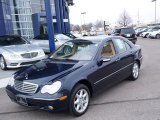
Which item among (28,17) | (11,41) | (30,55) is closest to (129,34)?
(11,41)

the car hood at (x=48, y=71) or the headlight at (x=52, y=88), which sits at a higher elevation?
the car hood at (x=48, y=71)

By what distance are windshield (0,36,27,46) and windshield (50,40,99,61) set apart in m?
4.87

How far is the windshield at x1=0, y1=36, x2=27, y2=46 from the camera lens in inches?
396

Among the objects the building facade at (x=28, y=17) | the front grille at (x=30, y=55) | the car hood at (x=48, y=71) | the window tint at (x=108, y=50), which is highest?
the building facade at (x=28, y=17)

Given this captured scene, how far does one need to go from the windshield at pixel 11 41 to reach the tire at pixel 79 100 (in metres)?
6.49

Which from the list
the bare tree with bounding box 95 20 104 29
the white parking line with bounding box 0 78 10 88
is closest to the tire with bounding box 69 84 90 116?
the white parking line with bounding box 0 78 10 88

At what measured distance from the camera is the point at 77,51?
542 cm

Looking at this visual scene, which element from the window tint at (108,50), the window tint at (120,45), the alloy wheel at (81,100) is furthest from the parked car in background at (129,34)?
the alloy wheel at (81,100)

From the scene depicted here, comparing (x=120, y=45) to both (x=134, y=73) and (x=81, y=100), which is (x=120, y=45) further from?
(x=81, y=100)

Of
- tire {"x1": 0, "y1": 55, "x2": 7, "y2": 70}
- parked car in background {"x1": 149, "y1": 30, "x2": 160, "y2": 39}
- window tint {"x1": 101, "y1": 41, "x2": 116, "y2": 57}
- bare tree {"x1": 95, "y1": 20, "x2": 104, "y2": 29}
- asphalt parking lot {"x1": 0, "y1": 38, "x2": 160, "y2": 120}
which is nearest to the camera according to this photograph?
asphalt parking lot {"x1": 0, "y1": 38, "x2": 160, "y2": 120}

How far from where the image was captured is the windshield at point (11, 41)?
10057mm

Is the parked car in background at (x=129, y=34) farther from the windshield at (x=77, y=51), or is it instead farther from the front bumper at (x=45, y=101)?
the front bumper at (x=45, y=101)

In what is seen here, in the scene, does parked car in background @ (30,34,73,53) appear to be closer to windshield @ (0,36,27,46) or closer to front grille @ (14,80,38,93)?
windshield @ (0,36,27,46)

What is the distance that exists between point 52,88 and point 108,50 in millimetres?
2075
